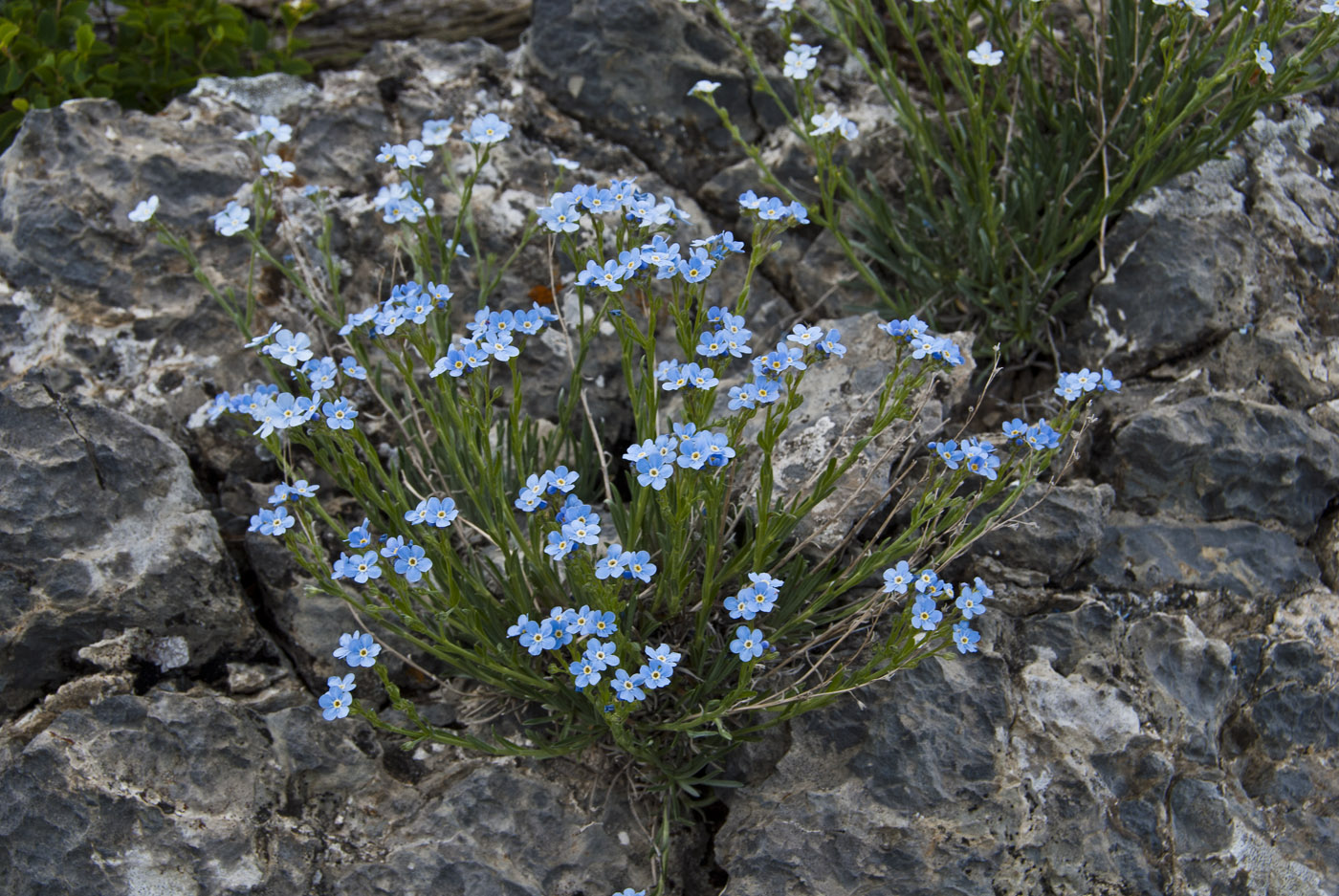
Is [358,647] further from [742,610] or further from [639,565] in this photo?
[742,610]

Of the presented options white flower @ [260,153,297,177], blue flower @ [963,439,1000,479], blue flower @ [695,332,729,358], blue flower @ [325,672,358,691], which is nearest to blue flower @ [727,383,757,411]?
blue flower @ [695,332,729,358]

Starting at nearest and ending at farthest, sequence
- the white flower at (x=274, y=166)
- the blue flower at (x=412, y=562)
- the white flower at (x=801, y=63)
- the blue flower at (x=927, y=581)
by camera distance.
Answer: the blue flower at (x=412, y=562) < the blue flower at (x=927, y=581) < the white flower at (x=274, y=166) < the white flower at (x=801, y=63)

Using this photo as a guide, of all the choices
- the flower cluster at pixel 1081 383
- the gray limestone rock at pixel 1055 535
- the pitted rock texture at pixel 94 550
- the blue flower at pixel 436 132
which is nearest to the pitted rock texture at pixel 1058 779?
the gray limestone rock at pixel 1055 535

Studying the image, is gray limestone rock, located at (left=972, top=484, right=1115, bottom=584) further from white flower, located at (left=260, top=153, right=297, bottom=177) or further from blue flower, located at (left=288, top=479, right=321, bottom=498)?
white flower, located at (left=260, top=153, right=297, bottom=177)

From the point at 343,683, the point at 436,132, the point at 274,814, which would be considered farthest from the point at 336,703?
the point at 436,132

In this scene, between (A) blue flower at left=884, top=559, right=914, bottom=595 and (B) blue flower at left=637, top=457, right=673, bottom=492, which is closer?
(B) blue flower at left=637, top=457, right=673, bottom=492

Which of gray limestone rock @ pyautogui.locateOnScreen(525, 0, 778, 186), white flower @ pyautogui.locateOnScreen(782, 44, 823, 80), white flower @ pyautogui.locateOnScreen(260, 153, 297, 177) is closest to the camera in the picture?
white flower @ pyautogui.locateOnScreen(260, 153, 297, 177)

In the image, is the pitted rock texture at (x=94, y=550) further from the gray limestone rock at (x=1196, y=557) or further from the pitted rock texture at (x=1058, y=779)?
the gray limestone rock at (x=1196, y=557)

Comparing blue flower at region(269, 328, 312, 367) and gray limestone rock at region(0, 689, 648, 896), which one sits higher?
blue flower at region(269, 328, 312, 367)
